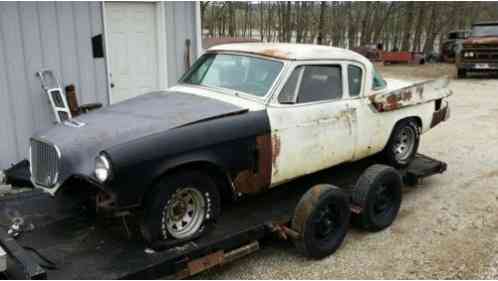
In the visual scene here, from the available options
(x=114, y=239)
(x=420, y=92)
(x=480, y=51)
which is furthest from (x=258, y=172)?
(x=480, y=51)

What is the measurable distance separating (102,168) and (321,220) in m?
2.16

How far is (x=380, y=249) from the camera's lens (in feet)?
16.6

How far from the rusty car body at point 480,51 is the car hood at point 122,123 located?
1733 centimetres

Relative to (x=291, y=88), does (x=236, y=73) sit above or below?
above

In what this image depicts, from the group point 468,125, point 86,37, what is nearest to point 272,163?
point 86,37

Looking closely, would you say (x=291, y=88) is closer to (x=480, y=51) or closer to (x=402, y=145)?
(x=402, y=145)

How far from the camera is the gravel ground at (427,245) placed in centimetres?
459

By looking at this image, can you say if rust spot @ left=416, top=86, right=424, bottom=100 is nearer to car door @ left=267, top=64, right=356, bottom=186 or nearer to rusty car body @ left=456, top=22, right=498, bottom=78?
car door @ left=267, top=64, right=356, bottom=186

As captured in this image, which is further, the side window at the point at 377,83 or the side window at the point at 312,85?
the side window at the point at 377,83

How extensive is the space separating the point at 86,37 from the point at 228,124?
4.01 metres

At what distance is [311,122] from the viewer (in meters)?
5.05

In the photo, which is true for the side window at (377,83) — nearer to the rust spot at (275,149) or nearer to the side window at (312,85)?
the side window at (312,85)

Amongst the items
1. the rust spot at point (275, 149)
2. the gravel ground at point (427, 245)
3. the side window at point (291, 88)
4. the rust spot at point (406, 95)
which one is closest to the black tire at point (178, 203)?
the gravel ground at point (427, 245)

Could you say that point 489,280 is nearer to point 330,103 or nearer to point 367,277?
point 367,277
